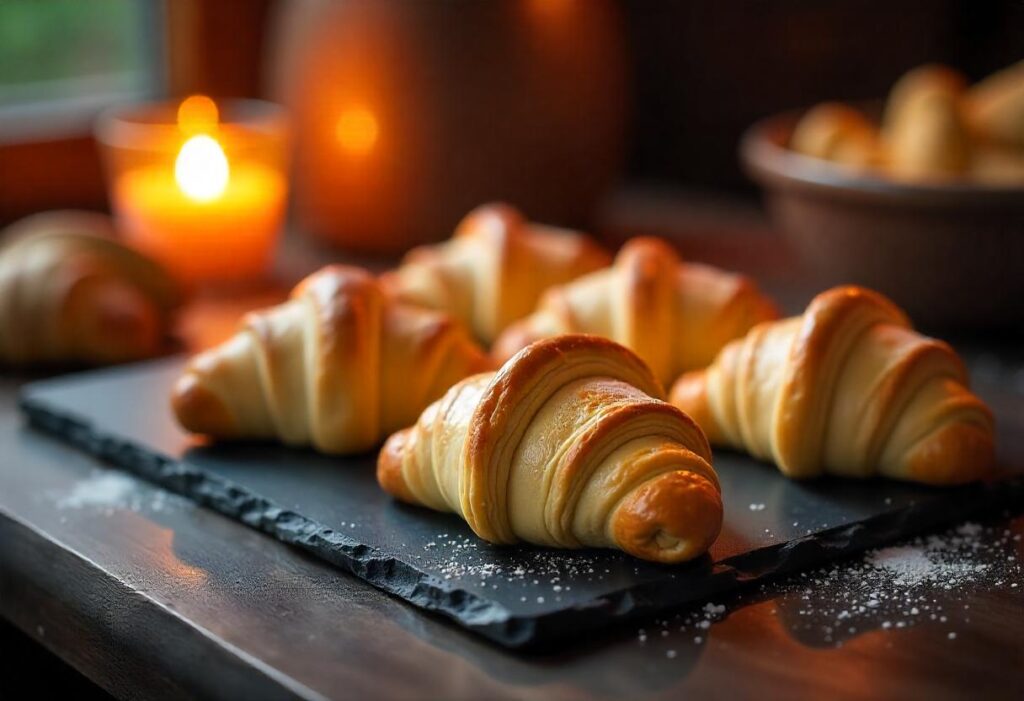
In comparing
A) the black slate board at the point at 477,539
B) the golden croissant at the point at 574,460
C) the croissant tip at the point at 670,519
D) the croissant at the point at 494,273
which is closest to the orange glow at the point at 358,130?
the croissant at the point at 494,273

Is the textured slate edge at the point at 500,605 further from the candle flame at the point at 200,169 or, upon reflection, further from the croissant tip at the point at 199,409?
the candle flame at the point at 200,169

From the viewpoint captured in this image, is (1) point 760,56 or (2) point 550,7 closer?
(2) point 550,7

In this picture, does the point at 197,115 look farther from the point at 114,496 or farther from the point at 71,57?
the point at 114,496

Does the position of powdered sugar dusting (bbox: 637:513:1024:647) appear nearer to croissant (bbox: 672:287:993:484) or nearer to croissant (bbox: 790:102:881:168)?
croissant (bbox: 672:287:993:484)

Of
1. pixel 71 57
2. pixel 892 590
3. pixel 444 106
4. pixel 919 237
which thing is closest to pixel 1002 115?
pixel 919 237

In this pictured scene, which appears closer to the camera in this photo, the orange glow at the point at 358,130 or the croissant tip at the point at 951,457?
the croissant tip at the point at 951,457

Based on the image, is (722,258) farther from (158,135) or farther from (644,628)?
(644,628)
